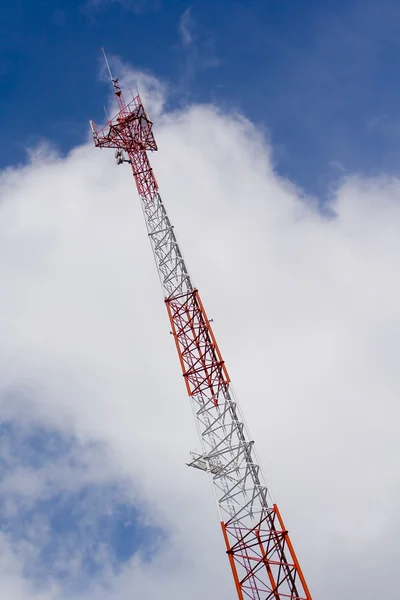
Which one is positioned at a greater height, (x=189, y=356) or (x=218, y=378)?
(x=189, y=356)

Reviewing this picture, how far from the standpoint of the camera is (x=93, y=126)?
53031 millimetres

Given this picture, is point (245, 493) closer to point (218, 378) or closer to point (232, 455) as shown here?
point (232, 455)

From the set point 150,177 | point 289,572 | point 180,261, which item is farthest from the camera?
point 150,177

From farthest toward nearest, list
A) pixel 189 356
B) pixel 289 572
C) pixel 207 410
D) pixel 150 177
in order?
1. pixel 150 177
2. pixel 189 356
3. pixel 207 410
4. pixel 289 572

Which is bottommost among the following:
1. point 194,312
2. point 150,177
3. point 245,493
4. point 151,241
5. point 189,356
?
point 245,493

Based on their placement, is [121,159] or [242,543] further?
[121,159]

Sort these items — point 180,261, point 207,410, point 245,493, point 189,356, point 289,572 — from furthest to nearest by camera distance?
point 180,261, point 189,356, point 207,410, point 245,493, point 289,572

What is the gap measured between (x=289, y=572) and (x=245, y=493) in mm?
5441

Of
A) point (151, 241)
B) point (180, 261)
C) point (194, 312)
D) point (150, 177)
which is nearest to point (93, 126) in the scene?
point (150, 177)

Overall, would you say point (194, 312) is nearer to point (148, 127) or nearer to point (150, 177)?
point (150, 177)

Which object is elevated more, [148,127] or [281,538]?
[148,127]

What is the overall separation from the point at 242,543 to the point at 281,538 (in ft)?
8.41

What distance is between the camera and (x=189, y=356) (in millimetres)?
42000

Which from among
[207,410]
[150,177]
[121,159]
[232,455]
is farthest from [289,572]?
[121,159]
